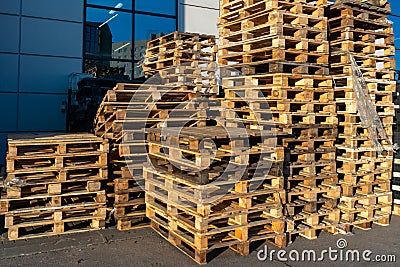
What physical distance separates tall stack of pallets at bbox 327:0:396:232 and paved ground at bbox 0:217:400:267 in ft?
1.69

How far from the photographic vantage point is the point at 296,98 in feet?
Result: 20.6

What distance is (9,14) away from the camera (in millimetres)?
10711

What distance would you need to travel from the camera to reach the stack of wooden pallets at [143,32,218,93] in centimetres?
891

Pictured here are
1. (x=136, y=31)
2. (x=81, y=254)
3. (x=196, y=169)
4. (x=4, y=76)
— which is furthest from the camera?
(x=136, y=31)

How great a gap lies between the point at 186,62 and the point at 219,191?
15.1 ft

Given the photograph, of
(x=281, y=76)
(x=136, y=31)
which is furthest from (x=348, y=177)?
(x=136, y=31)

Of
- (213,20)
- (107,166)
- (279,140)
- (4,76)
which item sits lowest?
(107,166)

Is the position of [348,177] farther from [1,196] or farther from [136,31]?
[136,31]

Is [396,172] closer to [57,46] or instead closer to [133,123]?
[133,123]

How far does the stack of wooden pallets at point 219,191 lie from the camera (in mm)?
4988

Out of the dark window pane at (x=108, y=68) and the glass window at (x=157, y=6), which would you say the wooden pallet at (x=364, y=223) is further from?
the glass window at (x=157, y=6)

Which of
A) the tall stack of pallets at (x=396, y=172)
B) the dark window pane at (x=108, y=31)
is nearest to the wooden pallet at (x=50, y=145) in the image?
the tall stack of pallets at (x=396, y=172)

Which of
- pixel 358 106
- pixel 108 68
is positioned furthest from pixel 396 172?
pixel 108 68

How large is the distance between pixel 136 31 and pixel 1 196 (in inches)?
320
